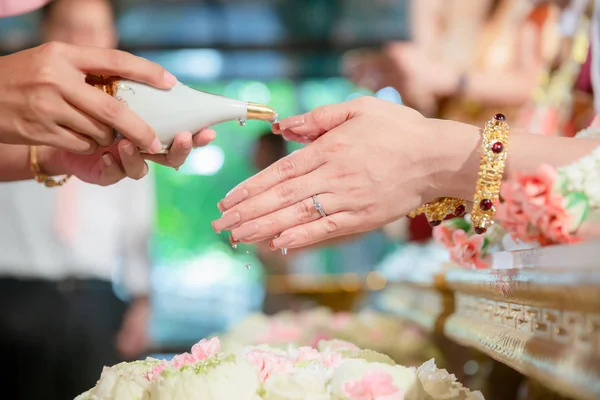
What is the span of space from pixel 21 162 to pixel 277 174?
578mm

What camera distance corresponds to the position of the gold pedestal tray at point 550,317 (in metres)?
0.46

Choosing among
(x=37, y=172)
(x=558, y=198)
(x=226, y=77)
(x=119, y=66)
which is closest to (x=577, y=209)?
(x=558, y=198)

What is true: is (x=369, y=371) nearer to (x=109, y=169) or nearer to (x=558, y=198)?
(x=558, y=198)

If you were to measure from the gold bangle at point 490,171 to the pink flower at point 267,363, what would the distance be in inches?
12.4

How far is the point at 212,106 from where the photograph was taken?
93 centimetres

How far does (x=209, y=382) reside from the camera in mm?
612

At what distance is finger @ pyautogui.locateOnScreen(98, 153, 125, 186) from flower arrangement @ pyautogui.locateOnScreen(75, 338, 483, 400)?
0.41 meters

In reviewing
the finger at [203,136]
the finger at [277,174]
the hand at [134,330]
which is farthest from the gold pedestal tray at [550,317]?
the hand at [134,330]

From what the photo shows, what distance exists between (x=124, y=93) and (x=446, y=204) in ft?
1.51

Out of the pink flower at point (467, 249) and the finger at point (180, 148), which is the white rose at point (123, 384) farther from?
the pink flower at point (467, 249)

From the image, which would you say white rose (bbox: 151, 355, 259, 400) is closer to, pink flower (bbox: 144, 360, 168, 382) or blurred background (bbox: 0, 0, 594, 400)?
pink flower (bbox: 144, 360, 168, 382)

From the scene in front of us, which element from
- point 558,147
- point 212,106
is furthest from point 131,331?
point 558,147

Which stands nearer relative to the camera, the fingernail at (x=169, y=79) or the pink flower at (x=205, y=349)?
the pink flower at (x=205, y=349)

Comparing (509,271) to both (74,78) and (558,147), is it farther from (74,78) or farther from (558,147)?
(74,78)
